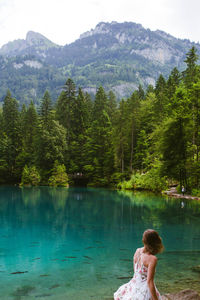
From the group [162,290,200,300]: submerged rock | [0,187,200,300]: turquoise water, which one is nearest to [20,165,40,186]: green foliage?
[0,187,200,300]: turquoise water

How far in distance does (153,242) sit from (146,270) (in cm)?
61

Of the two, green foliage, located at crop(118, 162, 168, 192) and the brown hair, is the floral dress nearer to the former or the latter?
the brown hair

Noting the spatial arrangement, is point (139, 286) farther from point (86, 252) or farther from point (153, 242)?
point (86, 252)

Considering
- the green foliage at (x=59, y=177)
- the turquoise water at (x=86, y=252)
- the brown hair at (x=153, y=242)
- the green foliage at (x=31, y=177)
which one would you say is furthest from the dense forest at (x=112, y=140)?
the brown hair at (x=153, y=242)

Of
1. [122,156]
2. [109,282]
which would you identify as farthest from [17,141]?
[109,282]

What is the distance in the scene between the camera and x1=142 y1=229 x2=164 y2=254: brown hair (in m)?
4.30

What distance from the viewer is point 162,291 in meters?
7.05

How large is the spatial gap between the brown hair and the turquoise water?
127 inches

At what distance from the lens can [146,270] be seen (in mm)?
4586

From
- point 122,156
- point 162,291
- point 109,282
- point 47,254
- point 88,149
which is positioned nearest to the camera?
point 162,291

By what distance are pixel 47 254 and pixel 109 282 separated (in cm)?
388

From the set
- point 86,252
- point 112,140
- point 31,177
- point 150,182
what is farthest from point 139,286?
point 31,177

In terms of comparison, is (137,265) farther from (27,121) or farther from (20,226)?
(27,121)

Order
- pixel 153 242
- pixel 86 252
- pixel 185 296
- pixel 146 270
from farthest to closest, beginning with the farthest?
pixel 86 252 < pixel 185 296 < pixel 146 270 < pixel 153 242
